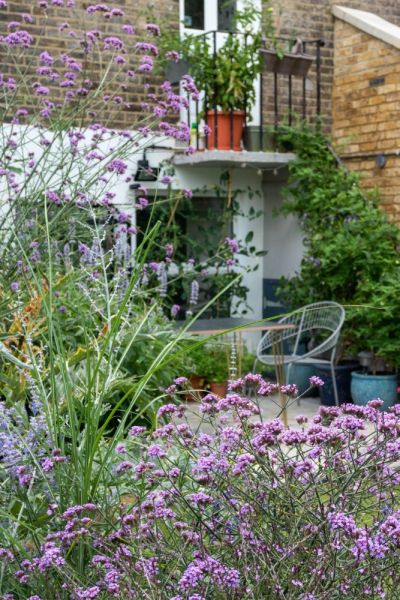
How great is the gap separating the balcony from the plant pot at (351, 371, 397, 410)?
7.21 ft

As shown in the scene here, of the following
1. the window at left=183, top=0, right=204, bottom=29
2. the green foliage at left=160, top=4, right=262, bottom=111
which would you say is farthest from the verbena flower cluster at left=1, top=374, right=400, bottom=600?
the window at left=183, top=0, right=204, bottom=29

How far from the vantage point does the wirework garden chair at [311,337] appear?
7.18 metres

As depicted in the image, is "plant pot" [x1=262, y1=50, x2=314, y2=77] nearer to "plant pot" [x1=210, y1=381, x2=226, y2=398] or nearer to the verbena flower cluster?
"plant pot" [x1=210, y1=381, x2=226, y2=398]

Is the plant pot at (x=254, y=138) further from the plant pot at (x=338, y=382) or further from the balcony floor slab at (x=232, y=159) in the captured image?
the plant pot at (x=338, y=382)

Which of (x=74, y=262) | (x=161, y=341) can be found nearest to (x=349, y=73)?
(x=74, y=262)

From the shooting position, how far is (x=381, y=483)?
2139mm

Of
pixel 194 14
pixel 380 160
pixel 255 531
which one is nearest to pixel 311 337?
pixel 380 160

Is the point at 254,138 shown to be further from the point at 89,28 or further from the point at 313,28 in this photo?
the point at 89,28

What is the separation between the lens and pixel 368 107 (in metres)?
8.57

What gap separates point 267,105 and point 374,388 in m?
3.14

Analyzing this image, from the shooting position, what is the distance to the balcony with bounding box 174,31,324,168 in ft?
26.8

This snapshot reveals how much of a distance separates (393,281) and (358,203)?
1.01 m

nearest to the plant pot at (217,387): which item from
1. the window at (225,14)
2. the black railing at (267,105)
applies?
the black railing at (267,105)

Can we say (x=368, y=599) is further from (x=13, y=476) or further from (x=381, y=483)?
(x=13, y=476)
